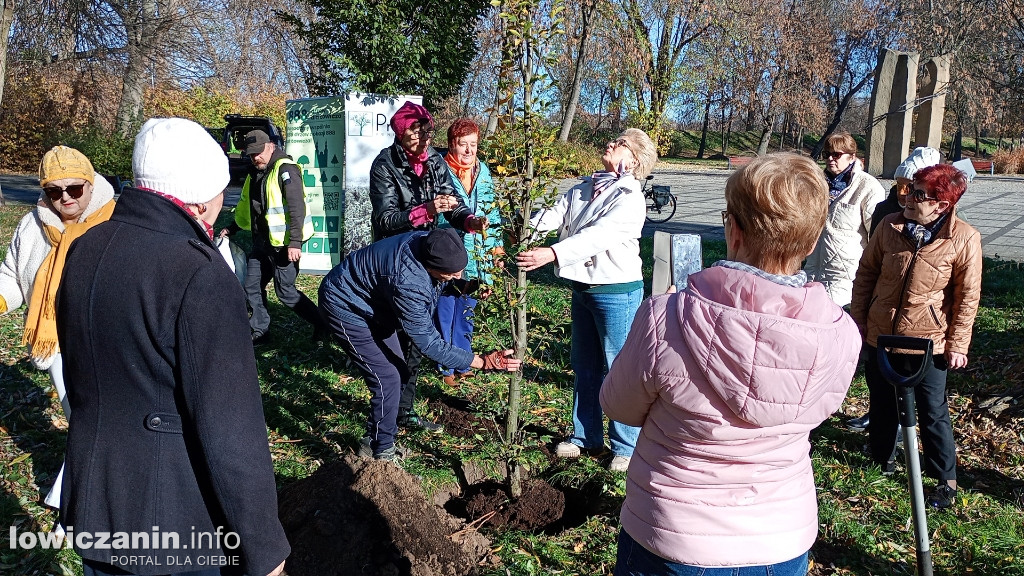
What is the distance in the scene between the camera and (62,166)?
338 centimetres

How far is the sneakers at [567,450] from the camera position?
4.21 meters

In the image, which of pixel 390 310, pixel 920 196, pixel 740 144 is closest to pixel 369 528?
pixel 390 310

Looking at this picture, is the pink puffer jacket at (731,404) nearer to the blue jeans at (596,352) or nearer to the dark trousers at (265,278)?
the blue jeans at (596,352)

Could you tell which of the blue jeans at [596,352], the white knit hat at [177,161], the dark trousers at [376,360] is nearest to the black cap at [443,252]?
the dark trousers at [376,360]

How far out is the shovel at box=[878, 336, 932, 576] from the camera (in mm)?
2646

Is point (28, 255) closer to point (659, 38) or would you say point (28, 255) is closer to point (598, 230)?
point (598, 230)

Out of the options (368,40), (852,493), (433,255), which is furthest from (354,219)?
(852,493)

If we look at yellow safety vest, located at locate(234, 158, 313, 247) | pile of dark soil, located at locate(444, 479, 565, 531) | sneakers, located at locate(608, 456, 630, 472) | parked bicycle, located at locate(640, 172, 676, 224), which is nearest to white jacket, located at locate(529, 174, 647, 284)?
sneakers, located at locate(608, 456, 630, 472)

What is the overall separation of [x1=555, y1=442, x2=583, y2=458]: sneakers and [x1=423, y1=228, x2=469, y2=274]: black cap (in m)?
1.35

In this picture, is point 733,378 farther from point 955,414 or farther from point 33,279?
point 955,414

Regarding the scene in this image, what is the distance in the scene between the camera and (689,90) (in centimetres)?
2861

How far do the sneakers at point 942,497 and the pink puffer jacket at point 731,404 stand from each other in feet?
7.98

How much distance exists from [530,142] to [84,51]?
1196 cm

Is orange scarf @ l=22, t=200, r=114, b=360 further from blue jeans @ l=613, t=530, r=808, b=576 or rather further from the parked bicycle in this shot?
the parked bicycle
